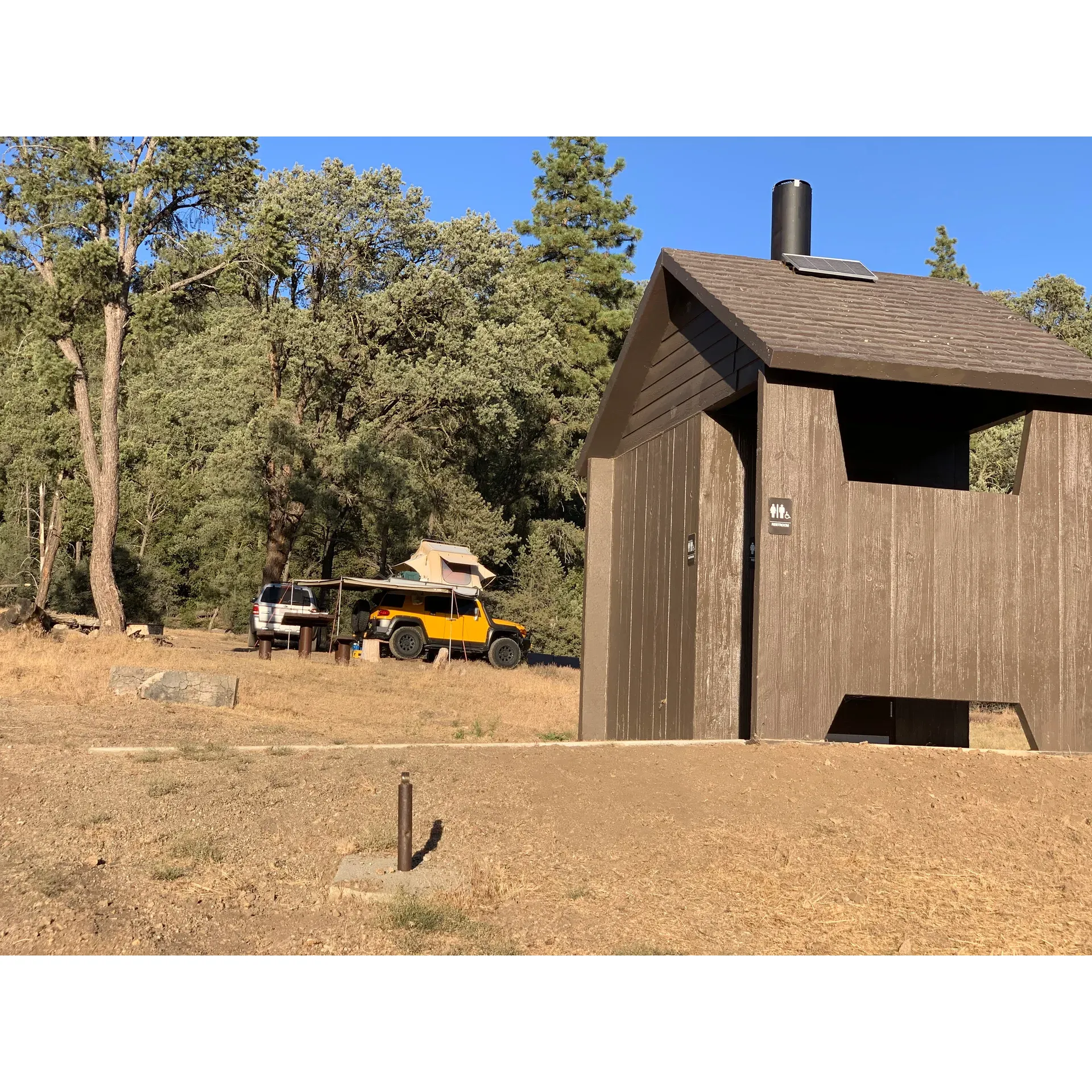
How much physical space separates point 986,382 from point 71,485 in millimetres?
33447

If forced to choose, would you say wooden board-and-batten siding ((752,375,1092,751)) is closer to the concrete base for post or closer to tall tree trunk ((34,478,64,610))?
the concrete base for post

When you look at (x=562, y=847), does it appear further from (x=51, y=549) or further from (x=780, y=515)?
(x=51, y=549)

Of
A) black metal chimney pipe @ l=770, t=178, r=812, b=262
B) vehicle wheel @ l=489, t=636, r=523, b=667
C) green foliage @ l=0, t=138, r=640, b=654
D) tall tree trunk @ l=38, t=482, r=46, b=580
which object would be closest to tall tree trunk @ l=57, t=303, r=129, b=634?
green foliage @ l=0, t=138, r=640, b=654

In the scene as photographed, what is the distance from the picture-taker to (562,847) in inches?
289

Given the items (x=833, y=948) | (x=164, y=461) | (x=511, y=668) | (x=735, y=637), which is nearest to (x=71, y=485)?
(x=164, y=461)

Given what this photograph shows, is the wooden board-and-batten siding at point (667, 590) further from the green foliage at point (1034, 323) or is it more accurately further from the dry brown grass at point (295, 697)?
the green foliage at point (1034, 323)

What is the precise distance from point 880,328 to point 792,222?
3.67 m

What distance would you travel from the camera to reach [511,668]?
2739 centimetres

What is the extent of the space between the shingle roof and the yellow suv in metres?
16.0

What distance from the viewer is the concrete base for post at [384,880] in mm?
6551

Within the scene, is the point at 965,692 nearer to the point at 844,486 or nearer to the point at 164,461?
the point at 844,486

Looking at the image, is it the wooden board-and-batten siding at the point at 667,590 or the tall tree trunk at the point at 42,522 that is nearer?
the wooden board-and-batten siding at the point at 667,590

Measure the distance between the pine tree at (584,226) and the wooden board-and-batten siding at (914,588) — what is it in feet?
102

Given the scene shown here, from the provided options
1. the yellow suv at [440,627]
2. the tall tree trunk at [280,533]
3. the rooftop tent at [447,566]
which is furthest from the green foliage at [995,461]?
the tall tree trunk at [280,533]
